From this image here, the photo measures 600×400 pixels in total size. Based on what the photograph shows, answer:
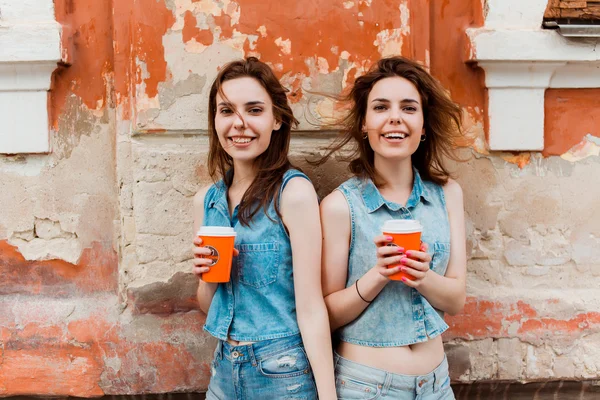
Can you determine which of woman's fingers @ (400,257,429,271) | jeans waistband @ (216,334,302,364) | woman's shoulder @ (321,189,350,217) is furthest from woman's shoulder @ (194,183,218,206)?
woman's fingers @ (400,257,429,271)

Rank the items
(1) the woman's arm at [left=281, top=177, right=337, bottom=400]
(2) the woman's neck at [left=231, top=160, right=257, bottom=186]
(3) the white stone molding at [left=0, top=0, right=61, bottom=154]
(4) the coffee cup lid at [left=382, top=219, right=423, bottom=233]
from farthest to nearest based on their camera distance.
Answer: (3) the white stone molding at [left=0, top=0, right=61, bottom=154] < (2) the woman's neck at [left=231, top=160, right=257, bottom=186] < (1) the woman's arm at [left=281, top=177, right=337, bottom=400] < (4) the coffee cup lid at [left=382, top=219, right=423, bottom=233]

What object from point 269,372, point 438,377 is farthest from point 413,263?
point 269,372

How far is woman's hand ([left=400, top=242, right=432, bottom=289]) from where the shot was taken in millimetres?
1898

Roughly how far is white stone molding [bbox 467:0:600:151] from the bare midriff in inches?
37.7

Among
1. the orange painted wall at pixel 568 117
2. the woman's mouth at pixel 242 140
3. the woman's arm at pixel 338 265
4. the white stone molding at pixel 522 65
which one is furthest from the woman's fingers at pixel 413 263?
the orange painted wall at pixel 568 117

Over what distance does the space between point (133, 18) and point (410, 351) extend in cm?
159

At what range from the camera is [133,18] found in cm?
244

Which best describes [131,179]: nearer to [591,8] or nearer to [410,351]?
[410,351]

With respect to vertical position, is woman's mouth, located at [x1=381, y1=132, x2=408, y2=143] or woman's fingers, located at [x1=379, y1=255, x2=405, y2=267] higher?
woman's mouth, located at [x1=381, y1=132, x2=408, y2=143]

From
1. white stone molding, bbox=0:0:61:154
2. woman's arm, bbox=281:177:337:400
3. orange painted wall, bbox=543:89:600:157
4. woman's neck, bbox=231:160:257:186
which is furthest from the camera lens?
orange painted wall, bbox=543:89:600:157

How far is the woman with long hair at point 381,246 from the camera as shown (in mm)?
2068

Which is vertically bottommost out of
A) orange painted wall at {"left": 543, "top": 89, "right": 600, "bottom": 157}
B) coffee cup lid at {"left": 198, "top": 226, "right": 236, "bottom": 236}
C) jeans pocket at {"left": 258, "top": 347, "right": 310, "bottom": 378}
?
jeans pocket at {"left": 258, "top": 347, "right": 310, "bottom": 378}

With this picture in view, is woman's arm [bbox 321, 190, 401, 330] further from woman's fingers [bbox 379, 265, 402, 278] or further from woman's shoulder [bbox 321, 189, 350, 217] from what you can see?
woman's fingers [bbox 379, 265, 402, 278]

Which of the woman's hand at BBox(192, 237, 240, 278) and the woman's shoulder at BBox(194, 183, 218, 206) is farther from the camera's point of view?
the woman's shoulder at BBox(194, 183, 218, 206)
